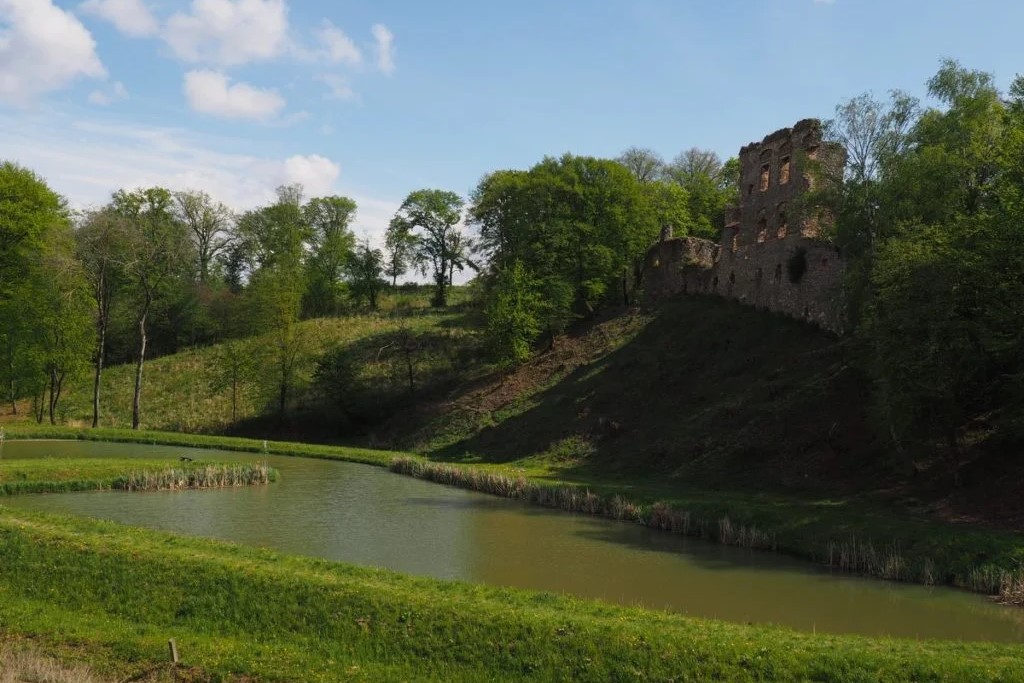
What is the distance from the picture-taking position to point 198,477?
2914 centimetres

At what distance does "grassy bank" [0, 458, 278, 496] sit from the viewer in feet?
85.5

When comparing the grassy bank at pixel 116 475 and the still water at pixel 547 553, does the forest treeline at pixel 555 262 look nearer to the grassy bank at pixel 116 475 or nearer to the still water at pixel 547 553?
the still water at pixel 547 553

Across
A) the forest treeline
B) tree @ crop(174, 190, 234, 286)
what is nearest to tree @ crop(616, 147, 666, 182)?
the forest treeline

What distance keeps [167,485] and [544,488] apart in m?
13.6

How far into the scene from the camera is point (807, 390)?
1355 inches

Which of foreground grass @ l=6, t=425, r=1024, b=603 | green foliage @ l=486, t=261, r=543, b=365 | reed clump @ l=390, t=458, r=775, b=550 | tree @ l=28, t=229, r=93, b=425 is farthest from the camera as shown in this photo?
green foliage @ l=486, t=261, r=543, b=365

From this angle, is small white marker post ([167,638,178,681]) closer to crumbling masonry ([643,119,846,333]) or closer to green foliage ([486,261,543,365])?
crumbling masonry ([643,119,846,333])

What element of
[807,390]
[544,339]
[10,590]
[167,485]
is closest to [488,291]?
[544,339]

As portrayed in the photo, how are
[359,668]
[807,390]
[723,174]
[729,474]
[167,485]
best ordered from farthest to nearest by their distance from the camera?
[723,174]
[807,390]
[729,474]
[167,485]
[359,668]

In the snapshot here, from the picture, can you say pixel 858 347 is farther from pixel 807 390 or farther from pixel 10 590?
pixel 10 590

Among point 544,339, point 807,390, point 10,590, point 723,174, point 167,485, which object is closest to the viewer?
point 10,590

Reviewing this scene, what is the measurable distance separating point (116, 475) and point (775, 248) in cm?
3446

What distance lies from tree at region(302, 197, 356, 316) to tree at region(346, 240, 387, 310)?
2.15 m

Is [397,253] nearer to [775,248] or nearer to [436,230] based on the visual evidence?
[436,230]
